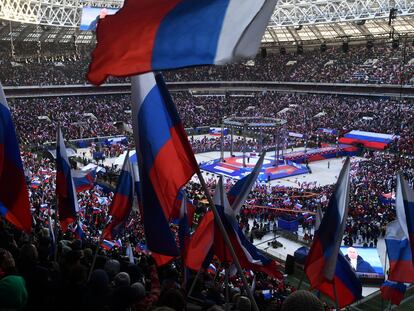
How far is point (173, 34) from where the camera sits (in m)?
4.35

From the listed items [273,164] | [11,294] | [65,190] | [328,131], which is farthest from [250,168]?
[11,294]

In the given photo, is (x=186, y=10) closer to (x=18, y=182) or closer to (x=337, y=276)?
(x=18, y=182)

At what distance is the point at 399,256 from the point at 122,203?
544cm

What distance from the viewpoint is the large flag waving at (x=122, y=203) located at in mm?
9518

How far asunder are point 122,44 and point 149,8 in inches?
17.2

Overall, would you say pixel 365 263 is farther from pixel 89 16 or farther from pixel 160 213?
pixel 89 16

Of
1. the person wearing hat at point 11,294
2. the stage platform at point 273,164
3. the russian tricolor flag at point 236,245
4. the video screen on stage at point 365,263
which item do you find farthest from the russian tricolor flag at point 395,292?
the stage platform at point 273,164

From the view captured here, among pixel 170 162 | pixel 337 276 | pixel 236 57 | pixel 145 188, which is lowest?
pixel 337 276

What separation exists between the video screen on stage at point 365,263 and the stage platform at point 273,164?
47.3 feet

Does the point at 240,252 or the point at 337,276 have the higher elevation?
the point at 240,252

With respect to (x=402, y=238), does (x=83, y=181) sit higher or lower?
lower

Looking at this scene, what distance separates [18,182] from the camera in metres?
7.00

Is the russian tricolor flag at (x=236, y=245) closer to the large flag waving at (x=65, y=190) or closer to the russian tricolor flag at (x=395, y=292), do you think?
the russian tricolor flag at (x=395, y=292)

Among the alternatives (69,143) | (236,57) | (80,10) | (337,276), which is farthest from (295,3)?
(236,57)
